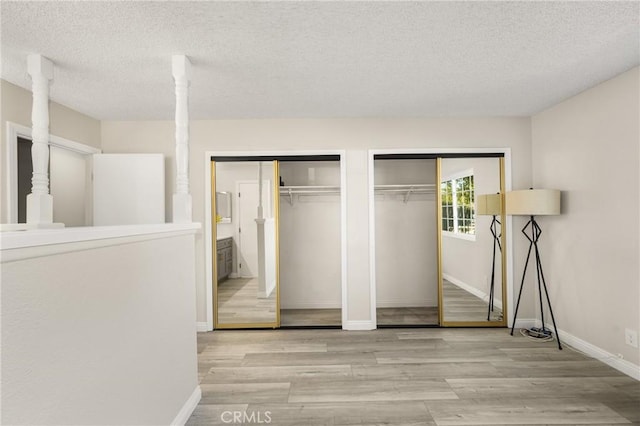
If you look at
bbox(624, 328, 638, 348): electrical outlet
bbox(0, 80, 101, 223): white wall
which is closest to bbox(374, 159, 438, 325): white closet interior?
bbox(624, 328, 638, 348): electrical outlet

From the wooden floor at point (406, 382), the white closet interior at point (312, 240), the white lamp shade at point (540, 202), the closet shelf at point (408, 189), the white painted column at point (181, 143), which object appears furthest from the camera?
the white closet interior at point (312, 240)

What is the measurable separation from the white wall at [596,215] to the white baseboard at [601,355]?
0.05 m

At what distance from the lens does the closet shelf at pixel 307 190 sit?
14.5 feet

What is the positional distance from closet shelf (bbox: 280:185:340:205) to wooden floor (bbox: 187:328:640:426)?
179 centimetres

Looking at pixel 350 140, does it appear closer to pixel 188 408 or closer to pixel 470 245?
pixel 470 245

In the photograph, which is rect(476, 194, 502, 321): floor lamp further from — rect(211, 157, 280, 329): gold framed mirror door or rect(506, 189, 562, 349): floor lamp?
rect(211, 157, 280, 329): gold framed mirror door

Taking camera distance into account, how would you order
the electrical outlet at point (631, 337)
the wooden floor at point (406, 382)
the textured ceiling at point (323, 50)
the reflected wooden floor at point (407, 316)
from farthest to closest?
the reflected wooden floor at point (407, 316), the electrical outlet at point (631, 337), the wooden floor at point (406, 382), the textured ceiling at point (323, 50)

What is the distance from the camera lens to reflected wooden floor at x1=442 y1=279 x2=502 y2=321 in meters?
4.07

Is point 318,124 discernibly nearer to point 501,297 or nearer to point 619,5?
point 619,5

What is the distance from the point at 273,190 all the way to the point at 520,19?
2.88m

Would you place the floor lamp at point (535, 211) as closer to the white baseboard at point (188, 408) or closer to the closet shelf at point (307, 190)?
the closet shelf at point (307, 190)

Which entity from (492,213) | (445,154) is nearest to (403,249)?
(492,213)

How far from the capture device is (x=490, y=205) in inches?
154

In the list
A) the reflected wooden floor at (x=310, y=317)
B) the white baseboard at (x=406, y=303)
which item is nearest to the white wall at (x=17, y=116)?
the reflected wooden floor at (x=310, y=317)
